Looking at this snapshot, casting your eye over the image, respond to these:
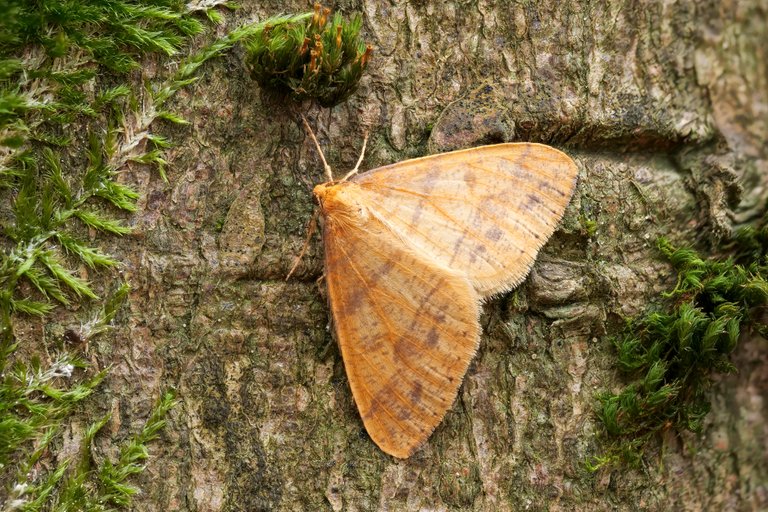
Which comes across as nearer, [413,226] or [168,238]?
[168,238]

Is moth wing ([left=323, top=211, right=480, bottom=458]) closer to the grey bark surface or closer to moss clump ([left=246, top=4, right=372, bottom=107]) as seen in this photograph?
the grey bark surface

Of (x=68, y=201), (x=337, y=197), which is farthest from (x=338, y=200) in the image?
(x=68, y=201)

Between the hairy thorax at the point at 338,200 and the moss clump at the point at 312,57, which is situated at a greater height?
the moss clump at the point at 312,57

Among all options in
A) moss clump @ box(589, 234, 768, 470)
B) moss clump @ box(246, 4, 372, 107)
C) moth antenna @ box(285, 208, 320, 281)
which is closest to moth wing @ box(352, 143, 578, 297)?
moth antenna @ box(285, 208, 320, 281)

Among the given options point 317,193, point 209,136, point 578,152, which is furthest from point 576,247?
point 209,136

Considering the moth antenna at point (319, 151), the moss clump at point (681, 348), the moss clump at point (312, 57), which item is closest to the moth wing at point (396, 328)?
the moth antenna at point (319, 151)

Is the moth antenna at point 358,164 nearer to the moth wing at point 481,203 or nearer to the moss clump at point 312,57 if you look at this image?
the moth wing at point 481,203

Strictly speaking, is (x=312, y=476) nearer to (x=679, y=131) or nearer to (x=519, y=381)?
(x=519, y=381)

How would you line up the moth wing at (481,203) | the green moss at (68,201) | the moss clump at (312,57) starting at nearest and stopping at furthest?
the green moss at (68,201)
the moss clump at (312,57)
the moth wing at (481,203)
